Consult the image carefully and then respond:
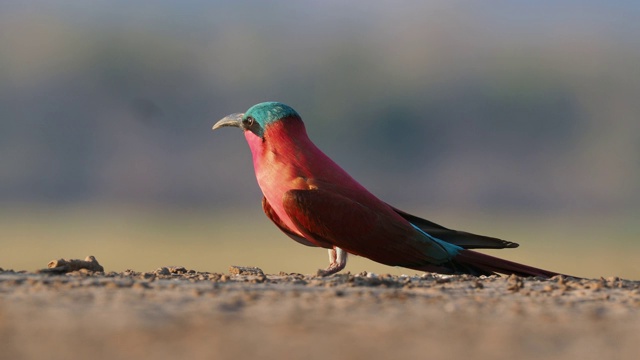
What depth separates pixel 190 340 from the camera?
4.68 metres

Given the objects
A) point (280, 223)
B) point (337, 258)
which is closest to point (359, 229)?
point (337, 258)

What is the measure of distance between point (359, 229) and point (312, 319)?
282 cm

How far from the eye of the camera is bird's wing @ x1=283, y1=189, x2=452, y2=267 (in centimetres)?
795

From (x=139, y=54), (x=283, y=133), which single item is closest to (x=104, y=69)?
(x=139, y=54)

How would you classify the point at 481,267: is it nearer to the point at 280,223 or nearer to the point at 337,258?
the point at 337,258

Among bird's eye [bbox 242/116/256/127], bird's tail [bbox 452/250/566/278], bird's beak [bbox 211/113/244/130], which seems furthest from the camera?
bird's beak [bbox 211/113/244/130]

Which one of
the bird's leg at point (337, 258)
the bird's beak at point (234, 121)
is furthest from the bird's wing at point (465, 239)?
the bird's beak at point (234, 121)

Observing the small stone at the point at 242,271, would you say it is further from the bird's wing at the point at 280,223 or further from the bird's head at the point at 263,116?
the bird's head at the point at 263,116

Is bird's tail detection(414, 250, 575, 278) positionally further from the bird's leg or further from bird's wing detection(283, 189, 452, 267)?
the bird's leg

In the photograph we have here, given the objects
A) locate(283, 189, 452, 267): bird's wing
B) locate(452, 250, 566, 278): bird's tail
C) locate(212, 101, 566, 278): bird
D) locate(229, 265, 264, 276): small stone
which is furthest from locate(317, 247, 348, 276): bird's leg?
locate(452, 250, 566, 278): bird's tail

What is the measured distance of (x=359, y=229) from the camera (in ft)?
26.3

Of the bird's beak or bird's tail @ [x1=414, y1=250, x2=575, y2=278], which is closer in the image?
bird's tail @ [x1=414, y1=250, x2=575, y2=278]

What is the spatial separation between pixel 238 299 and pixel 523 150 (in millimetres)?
75785

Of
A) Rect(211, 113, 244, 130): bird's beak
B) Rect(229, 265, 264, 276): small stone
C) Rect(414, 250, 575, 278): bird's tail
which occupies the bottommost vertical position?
Rect(229, 265, 264, 276): small stone
